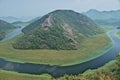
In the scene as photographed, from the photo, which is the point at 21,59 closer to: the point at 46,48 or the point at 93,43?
the point at 46,48

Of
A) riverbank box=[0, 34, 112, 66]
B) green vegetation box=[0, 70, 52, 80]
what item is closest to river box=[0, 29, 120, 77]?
green vegetation box=[0, 70, 52, 80]

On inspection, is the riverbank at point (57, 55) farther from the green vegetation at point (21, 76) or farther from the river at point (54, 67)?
the green vegetation at point (21, 76)

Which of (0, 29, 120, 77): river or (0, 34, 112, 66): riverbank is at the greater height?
(0, 29, 120, 77): river

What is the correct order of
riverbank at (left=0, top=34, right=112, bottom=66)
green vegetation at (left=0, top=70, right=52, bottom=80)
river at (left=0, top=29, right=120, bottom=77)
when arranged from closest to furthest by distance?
green vegetation at (left=0, top=70, right=52, bottom=80)
river at (left=0, top=29, right=120, bottom=77)
riverbank at (left=0, top=34, right=112, bottom=66)

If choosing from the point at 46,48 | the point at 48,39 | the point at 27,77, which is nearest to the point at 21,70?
the point at 27,77

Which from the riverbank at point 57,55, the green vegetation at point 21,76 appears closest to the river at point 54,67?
the green vegetation at point 21,76

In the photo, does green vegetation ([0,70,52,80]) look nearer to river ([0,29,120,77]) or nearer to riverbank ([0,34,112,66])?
river ([0,29,120,77])

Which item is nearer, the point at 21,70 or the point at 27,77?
the point at 27,77

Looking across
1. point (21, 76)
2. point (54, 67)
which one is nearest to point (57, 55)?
point (54, 67)
